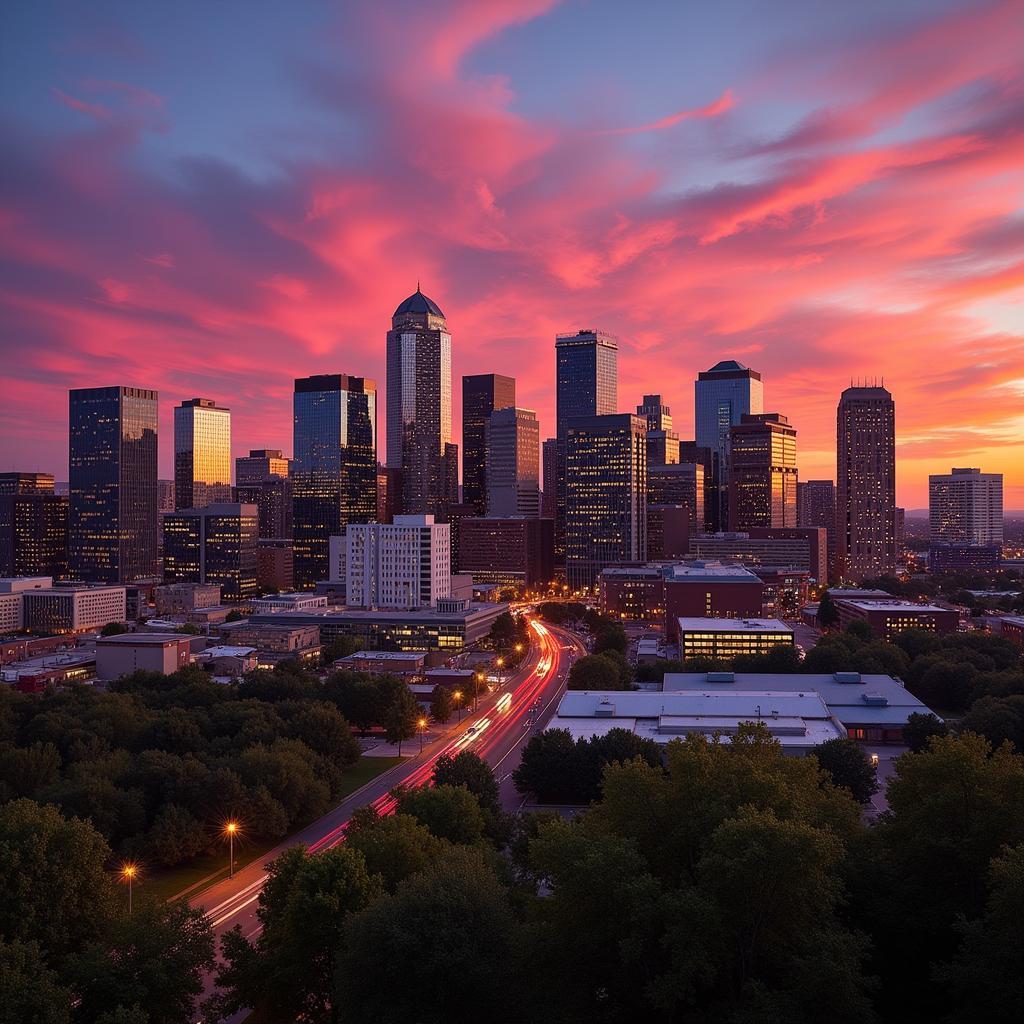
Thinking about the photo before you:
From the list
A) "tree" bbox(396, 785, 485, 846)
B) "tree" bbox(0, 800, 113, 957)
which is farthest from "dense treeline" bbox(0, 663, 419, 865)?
"tree" bbox(396, 785, 485, 846)

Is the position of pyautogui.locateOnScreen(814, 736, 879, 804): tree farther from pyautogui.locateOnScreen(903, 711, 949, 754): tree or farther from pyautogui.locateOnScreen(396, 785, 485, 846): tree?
pyautogui.locateOnScreen(396, 785, 485, 846): tree

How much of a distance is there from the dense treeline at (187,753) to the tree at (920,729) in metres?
44.3

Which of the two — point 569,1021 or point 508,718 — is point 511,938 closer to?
point 569,1021

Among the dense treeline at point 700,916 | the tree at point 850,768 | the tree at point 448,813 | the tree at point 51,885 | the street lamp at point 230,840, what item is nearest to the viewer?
the dense treeline at point 700,916

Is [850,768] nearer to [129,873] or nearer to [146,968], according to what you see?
[129,873]

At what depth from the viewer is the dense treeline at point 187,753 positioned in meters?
53.3

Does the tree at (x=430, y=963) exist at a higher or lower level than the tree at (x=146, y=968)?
higher

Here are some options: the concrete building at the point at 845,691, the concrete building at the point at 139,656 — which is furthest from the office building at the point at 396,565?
the concrete building at the point at 845,691

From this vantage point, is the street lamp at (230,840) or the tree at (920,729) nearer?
the street lamp at (230,840)

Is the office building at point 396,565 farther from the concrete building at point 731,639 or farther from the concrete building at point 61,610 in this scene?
the concrete building at point 61,610

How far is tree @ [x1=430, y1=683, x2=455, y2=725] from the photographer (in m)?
89.0

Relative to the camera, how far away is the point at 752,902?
84.5ft

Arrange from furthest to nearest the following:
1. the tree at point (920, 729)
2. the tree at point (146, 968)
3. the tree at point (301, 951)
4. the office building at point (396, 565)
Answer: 1. the office building at point (396, 565)
2. the tree at point (920, 729)
3. the tree at point (301, 951)
4. the tree at point (146, 968)

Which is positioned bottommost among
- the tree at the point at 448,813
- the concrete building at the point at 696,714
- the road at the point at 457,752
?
the road at the point at 457,752
